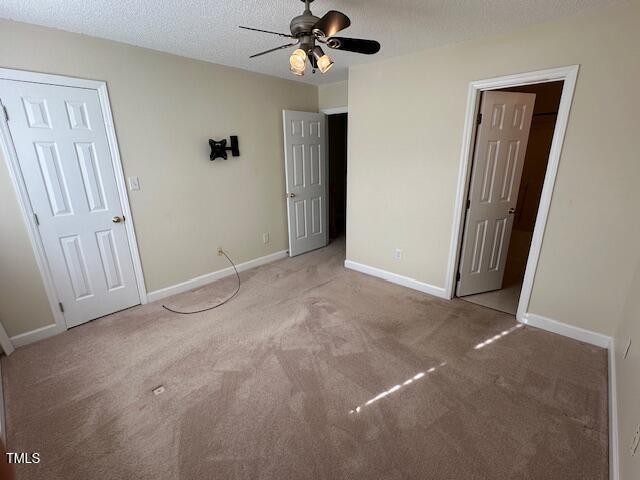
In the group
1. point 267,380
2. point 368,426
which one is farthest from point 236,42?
point 368,426

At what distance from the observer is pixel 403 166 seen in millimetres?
3195

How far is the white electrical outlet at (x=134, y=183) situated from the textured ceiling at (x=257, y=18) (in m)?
1.16

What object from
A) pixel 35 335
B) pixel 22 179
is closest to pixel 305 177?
pixel 22 179

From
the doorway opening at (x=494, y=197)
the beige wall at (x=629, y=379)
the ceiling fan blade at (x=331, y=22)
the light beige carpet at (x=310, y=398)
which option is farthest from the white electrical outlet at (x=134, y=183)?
the beige wall at (x=629, y=379)

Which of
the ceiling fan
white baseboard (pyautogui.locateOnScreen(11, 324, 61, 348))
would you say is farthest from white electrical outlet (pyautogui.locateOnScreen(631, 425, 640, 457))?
white baseboard (pyautogui.locateOnScreen(11, 324, 61, 348))

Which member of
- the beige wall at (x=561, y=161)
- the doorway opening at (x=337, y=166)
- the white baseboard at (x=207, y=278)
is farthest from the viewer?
the doorway opening at (x=337, y=166)

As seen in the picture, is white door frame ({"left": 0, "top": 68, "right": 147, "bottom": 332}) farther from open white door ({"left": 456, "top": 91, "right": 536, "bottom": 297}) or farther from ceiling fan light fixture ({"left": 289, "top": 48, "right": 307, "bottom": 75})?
open white door ({"left": 456, "top": 91, "right": 536, "bottom": 297})

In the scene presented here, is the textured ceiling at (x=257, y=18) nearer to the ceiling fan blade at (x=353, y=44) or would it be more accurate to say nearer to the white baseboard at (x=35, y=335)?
the ceiling fan blade at (x=353, y=44)

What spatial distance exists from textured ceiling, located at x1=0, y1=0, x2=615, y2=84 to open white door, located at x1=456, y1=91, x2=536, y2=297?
0.69 m

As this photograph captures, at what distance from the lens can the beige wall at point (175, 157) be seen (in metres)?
2.33

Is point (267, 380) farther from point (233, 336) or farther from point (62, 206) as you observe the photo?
point (62, 206)

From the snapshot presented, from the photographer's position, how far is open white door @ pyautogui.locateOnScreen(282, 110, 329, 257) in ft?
13.3

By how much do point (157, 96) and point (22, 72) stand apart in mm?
926

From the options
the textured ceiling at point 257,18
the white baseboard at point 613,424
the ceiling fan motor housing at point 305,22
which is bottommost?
the white baseboard at point 613,424
